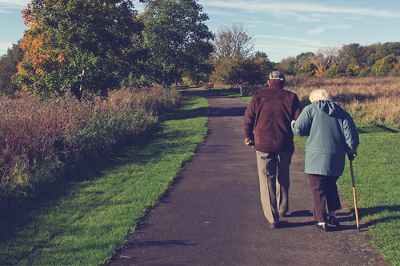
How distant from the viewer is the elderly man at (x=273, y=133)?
181 inches

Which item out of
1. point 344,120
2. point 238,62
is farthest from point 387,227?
point 238,62

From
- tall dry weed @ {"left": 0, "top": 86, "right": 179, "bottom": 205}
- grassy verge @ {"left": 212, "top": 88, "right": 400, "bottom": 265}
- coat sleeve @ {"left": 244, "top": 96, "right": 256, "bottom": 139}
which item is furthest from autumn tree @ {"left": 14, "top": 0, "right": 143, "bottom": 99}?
coat sleeve @ {"left": 244, "top": 96, "right": 256, "bottom": 139}

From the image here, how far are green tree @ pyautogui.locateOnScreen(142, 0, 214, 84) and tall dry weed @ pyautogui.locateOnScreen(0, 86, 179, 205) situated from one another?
18.6 m

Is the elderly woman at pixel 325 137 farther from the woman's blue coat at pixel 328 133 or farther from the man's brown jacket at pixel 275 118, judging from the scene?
the man's brown jacket at pixel 275 118

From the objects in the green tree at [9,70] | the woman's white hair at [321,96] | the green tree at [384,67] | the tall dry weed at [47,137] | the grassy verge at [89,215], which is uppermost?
the green tree at [9,70]

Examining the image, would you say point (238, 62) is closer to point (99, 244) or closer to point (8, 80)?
point (8, 80)

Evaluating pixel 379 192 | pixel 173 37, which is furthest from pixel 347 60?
pixel 379 192

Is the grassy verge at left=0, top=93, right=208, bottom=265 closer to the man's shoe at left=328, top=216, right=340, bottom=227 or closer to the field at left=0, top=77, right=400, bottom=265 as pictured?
the field at left=0, top=77, right=400, bottom=265

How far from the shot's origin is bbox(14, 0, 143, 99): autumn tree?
1469 centimetres

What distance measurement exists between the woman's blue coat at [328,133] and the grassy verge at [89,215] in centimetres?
273

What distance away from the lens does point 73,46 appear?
15.6 m

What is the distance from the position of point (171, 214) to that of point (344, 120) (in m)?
2.88

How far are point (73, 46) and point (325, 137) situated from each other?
14.2 metres

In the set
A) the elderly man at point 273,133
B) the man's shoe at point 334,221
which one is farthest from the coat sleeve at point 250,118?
the man's shoe at point 334,221
